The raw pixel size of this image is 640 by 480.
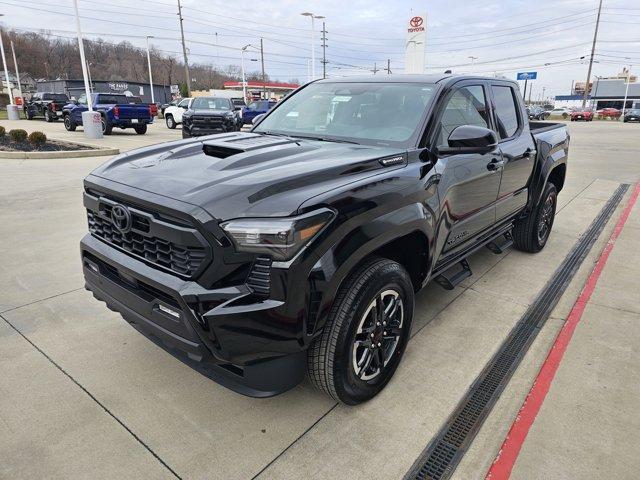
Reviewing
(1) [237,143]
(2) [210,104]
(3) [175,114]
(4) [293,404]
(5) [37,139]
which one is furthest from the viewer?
(3) [175,114]

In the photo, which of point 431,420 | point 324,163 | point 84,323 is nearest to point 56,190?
point 84,323

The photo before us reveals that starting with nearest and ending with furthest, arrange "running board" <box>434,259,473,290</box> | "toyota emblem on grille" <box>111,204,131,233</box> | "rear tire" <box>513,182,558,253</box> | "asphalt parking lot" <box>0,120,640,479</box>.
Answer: "asphalt parking lot" <box>0,120,640,479</box>
"toyota emblem on grille" <box>111,204,131,233</box>
"running board" <box>434,259,473,290</box>
"rear tire" <box>513,182,558,253</box>

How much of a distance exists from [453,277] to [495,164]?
977mm

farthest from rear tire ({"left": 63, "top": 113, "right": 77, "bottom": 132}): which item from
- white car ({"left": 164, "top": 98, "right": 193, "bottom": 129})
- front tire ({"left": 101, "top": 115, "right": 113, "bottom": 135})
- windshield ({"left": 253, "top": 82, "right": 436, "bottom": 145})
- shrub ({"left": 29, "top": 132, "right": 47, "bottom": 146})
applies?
windshield ({"left": 253, "top": 82, "right": 436, "bottom": 145})

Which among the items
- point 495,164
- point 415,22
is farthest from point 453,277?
point 415,22

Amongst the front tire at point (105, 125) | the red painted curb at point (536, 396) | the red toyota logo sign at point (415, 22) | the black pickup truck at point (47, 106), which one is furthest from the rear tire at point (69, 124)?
the red painted curb at point (536, 396)

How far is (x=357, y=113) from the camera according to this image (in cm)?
342

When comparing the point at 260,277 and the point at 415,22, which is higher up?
the point at 415,22

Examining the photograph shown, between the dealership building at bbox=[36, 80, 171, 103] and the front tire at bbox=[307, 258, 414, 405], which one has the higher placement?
the dealership building at bbox=[36, 80, 171, 103]

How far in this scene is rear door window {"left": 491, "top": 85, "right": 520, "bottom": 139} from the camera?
13.5 feet

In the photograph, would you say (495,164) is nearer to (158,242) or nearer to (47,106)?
(158,242)

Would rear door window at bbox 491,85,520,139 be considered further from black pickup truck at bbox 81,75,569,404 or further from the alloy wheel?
the alloy wheel

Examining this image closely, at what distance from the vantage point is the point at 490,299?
4.08m

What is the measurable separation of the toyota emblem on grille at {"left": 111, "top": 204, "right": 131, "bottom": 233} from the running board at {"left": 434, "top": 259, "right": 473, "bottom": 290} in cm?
213
